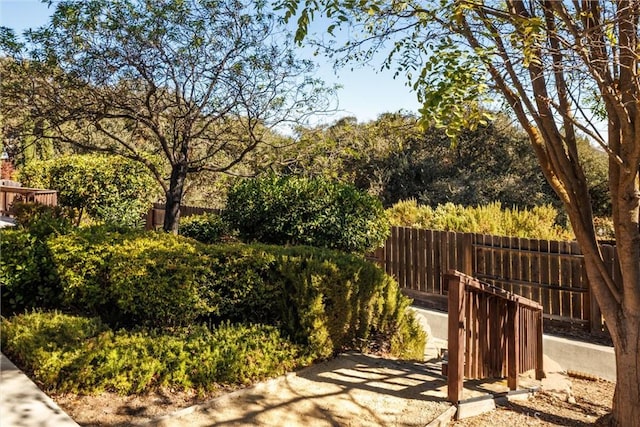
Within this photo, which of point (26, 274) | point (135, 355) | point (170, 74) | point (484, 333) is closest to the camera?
point (135, 355)

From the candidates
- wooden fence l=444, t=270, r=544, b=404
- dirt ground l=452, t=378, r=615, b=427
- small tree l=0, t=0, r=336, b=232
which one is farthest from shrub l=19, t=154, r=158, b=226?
dirt ground l=452, t=378, r=615, b=427

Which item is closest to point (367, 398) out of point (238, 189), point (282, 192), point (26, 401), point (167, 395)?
point (167, 395)

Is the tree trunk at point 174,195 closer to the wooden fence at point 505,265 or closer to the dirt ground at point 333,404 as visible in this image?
the dirt ground at point 333,404

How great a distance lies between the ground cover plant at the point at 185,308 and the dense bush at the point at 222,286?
0.04 ft

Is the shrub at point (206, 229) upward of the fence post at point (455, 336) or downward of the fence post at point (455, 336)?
upward

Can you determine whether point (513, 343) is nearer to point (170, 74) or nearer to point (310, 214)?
point (310, 214)

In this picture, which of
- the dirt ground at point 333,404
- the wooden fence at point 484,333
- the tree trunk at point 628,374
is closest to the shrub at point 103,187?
the dirt ground at point 333,404

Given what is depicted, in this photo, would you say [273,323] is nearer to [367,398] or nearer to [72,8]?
[367,398]

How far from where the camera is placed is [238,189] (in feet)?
23.1

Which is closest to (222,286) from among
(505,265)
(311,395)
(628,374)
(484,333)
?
(311,395)

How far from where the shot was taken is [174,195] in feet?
21.9

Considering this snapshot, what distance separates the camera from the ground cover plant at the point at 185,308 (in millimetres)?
3436

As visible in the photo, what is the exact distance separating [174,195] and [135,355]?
3.67 m

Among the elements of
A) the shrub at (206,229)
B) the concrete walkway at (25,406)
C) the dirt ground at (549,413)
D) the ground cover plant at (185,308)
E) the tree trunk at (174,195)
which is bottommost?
the dirt ground at (549,413)
